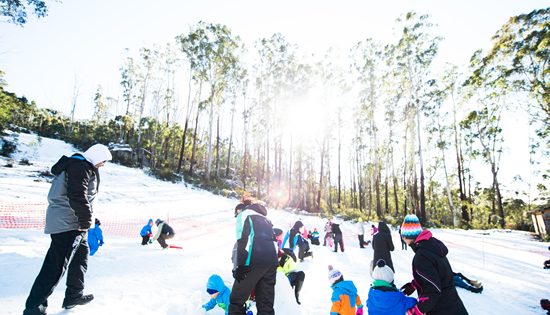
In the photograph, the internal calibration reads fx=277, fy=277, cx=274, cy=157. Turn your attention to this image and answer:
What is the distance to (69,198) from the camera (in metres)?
2.88

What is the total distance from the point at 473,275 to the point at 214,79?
89.9 feet

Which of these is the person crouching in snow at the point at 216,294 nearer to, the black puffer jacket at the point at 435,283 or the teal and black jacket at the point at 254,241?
the teal and black jacket at the point at 254,241

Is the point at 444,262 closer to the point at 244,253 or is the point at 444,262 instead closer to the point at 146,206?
the point at 244,253

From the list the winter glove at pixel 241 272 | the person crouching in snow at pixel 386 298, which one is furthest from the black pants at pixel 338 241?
the winter glove at pixel 241 272

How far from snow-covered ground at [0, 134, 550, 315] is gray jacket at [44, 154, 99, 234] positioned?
0.99m

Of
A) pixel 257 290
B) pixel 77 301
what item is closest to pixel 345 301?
pixel 257 290

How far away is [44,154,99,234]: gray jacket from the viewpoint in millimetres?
2887

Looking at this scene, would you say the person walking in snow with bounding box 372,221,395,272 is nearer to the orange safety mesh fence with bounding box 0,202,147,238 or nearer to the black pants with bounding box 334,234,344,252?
the black pants with bounding box 334,234,344,252

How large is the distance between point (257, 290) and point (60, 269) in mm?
2027

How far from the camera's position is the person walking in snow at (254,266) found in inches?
117

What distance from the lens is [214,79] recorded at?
29.6 meters

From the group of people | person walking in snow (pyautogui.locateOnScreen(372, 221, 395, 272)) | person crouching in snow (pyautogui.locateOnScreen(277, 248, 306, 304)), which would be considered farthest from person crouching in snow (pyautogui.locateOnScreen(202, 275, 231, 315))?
person walking in snow (pyautogui.locateOnScreen(372, 221, 395, 272))

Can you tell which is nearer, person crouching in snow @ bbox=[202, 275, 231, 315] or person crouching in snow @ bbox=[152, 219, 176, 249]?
person crouching in snow @ bbox=[202, 275, 231, 315]

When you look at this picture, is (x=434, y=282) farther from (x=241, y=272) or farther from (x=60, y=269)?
(x=60, y=269)
